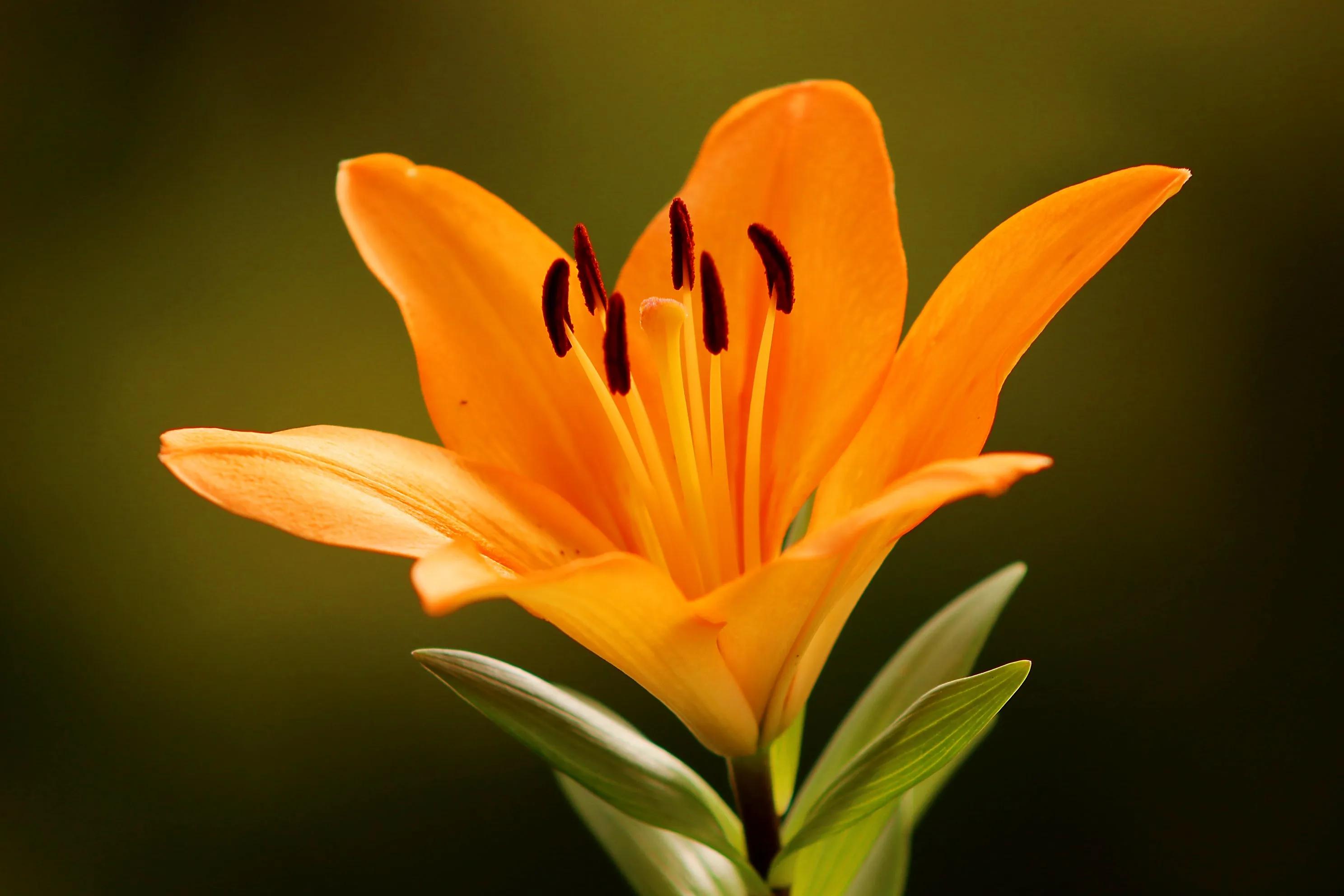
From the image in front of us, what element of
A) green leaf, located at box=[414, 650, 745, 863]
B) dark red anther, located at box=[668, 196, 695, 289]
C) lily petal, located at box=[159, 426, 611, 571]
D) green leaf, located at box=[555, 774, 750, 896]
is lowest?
green leaf, located at box=[555, 774, 750, 896]

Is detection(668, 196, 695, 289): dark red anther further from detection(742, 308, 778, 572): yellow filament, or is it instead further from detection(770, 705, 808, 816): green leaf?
detection(770, 705, 808, 816): green leaf

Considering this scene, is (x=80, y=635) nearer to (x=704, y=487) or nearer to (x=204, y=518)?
(x=204, y=518)

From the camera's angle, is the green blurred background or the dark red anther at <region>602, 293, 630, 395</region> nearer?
the dark red anther at <region>602, 293, 630, 395</region>

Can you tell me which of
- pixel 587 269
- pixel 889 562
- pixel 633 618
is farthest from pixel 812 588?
pixel 889 562

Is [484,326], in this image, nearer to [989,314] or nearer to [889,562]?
[989,314]

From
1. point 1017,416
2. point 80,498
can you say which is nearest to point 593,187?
point 1017,416

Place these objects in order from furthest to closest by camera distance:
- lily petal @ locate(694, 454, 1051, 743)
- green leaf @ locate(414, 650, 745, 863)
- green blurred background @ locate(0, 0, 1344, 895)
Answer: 1. green blurred background @ locate(0, 0, 1344, 895)
2. green leaf @ locate(414, 650, 745, 863)
3. lily petal @ locate(694, 454, 1051, 743)

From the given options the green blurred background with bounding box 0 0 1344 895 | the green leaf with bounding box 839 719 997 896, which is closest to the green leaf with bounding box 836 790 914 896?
the green leaf with bounding box 839 719 997 896
